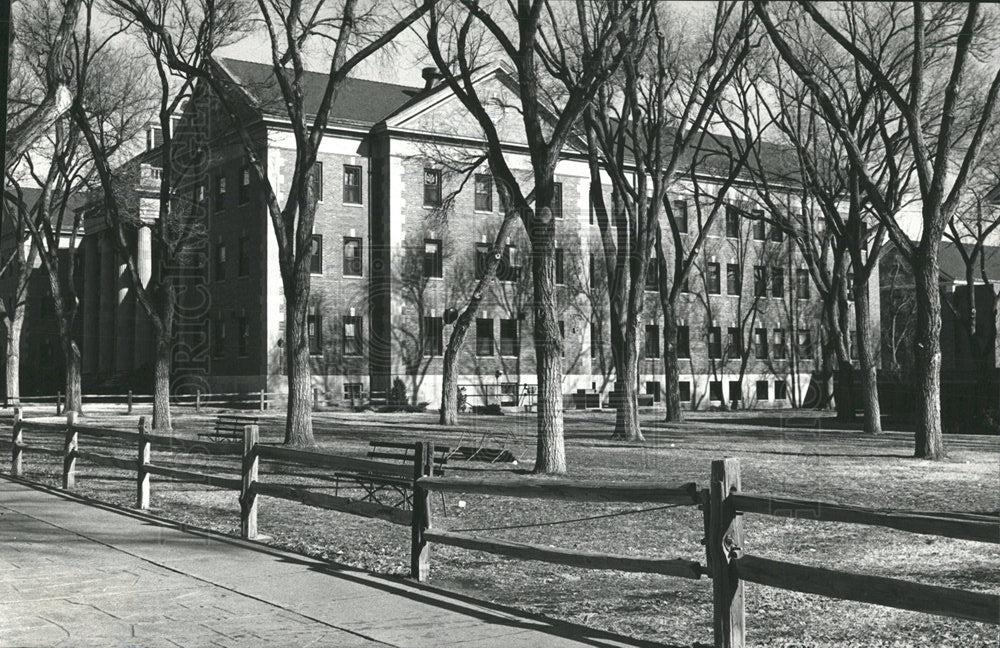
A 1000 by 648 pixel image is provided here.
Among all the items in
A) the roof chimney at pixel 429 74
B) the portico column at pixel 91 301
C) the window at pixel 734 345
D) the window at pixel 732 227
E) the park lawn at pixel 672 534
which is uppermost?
the roof chimney at pixel 429 74

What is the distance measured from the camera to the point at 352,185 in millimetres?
46656

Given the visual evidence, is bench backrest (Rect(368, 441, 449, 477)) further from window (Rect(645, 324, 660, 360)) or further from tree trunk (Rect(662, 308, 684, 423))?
window (Rect(645, 324, 660, 360))

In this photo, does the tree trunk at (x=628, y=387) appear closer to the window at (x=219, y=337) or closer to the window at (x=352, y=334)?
the window at (x=352, y=334)

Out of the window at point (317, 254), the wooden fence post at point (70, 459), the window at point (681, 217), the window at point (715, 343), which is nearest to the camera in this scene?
the wooden fence post at point (70, 459)

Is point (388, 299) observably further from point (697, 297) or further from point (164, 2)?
point (164, 2)

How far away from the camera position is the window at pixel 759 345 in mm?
56125

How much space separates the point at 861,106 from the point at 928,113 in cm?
275

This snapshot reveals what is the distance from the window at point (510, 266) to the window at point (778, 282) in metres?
14.6

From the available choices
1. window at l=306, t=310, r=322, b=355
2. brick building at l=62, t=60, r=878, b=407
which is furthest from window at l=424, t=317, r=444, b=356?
window at l=306, t=310, r=322, b=355

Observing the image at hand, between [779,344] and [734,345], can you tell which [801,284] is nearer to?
[779,344]

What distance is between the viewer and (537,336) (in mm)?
17578

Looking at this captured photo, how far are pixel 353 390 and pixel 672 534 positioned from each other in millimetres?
34348

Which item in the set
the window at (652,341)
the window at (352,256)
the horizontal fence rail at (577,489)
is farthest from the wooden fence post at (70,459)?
the window at (652,341)

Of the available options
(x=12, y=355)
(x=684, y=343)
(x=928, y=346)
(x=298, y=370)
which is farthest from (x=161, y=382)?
(x=684, y=343)
